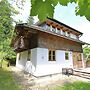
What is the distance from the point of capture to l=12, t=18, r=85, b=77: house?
41.2 feet

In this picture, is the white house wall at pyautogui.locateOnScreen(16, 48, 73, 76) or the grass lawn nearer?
the grass lawn

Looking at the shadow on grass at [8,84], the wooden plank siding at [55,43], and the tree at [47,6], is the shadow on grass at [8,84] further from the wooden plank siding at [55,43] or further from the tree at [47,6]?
the tree at [47,6]

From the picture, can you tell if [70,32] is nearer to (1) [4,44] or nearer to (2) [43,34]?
(2) [43,34]

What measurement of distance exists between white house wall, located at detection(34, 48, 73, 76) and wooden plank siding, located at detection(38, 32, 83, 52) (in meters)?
Answer: 0.57

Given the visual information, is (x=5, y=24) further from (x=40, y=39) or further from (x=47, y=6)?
(x=47, y=6)

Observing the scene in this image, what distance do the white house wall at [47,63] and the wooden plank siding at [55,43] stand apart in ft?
1.86

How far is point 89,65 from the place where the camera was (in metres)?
20.2

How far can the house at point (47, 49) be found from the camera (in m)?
12.6

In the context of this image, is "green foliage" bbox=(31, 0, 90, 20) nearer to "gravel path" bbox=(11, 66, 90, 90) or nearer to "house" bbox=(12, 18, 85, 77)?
"gravel path" bbox=(11, 66, 90, 90)

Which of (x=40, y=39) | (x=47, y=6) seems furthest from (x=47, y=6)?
(x=40, y=39)

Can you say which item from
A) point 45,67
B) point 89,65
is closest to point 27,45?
point 45,67

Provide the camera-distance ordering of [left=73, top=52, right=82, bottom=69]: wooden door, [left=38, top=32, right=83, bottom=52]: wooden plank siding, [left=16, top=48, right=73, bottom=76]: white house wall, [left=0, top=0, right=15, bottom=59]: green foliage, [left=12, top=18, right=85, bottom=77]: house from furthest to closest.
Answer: [left=73, top=52, right=82, bottom=69]: wooden door < [left=0, top=0, right=15, bottom=59]: green foliage < [left=38, top=32, right=83, bottom=52]: wooden plank siding < [left=12, top=18, right=85, bottom=77]: house < [left=16, top=48, right=73, bottom=76]: white house wall

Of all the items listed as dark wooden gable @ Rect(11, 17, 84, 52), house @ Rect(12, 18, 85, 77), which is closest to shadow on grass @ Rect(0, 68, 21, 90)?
house @ Rect(12, 18, 85, 77)

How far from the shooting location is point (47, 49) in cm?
1345
